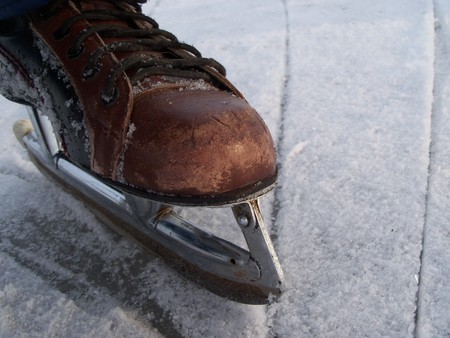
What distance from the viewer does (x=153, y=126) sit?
0.60m

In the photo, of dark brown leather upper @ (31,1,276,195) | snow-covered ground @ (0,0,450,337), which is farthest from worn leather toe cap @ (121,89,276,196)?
snow-covered ground @ (0,0,450,337)

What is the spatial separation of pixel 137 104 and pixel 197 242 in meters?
0.22

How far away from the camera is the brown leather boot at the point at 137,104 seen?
1.96 ft

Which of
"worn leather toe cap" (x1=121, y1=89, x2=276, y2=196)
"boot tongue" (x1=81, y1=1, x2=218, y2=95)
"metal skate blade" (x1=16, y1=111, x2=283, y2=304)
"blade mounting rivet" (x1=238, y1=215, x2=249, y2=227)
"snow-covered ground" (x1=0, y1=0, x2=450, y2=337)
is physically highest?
"boot tongue" (x1=81, y1=1, x2=218, y2=95)

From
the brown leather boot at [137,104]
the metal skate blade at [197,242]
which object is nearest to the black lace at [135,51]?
the brown leather boot at [137,104]

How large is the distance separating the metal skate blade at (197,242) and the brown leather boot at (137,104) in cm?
7

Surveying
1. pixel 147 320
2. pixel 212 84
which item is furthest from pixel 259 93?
pixel 147 320

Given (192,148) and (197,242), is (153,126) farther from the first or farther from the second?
(197,242)

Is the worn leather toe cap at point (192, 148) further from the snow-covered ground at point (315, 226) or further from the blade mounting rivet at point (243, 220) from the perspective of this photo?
the snow-covered ground at point (315, 226)

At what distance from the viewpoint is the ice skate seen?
598 mm

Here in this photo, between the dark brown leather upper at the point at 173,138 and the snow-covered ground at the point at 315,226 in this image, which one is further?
the snow-covered ground at the point at 315,226

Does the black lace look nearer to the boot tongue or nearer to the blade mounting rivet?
the boot tongue

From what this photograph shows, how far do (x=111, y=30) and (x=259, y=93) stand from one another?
588 mm

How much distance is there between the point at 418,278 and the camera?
2.43ft
